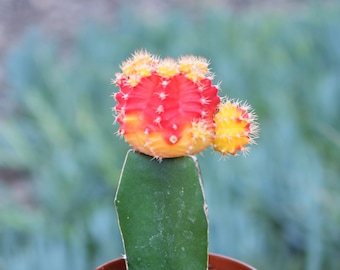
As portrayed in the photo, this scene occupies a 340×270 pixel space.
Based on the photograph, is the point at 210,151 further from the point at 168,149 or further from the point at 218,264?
the point at 168,149

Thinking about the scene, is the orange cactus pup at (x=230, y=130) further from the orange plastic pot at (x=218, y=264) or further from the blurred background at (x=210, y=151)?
the blurred background at (x=210, y=151)

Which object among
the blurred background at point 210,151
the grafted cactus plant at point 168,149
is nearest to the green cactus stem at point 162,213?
the grafted cactus plant at point 168,149

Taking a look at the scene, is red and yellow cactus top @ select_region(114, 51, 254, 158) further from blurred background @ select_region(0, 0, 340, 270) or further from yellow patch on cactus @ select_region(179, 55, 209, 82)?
blurred background @ select_region(0, 0, 340, 270)

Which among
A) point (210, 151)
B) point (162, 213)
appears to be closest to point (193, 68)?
point (162, 213)

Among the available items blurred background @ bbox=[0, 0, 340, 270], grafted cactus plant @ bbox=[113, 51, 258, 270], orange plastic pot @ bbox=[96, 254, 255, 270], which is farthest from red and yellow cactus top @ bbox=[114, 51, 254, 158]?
blurred background @ bbox=[0, 0, 340, 270]

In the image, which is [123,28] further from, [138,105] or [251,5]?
[138,105]

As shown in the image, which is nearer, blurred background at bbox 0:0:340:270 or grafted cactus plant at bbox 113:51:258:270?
grafted cactus plant at bbox 113:51:258:270

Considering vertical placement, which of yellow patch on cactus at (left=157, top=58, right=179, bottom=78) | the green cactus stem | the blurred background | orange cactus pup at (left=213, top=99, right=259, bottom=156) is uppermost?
the blurred background
